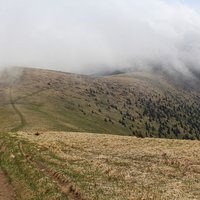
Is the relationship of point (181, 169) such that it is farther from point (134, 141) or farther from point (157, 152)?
point (134, 141)

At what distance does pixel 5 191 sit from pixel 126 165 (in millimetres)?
14953

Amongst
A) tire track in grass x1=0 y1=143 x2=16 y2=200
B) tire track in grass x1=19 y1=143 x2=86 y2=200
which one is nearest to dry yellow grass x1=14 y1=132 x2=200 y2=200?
tire track in grass x1=19 y1=143 x2=86 y2=200

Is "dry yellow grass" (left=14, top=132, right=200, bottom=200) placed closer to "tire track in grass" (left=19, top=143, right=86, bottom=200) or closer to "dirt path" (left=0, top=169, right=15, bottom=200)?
"tire track in grass" (left=19, top=143, right=86, bottom=200)

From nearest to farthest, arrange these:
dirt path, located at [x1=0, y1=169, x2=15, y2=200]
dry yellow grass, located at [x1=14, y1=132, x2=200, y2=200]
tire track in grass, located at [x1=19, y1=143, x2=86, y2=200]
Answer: tire track in grass, located at [x1=19, y1=143, x2=86, y2=200], dry yellow grass, located at [x1=14, y1=132, x2=200, y2=200], dirt path, located at [x1=0, y1=169, x2=15, y2=200]

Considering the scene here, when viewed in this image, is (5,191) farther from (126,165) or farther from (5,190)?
Answer: (126,165)

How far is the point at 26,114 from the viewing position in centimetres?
18800

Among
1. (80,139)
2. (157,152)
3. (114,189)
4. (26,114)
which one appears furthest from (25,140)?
(26,114)

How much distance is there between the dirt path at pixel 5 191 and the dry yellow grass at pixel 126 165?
5276mm

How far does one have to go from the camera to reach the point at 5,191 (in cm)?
3459

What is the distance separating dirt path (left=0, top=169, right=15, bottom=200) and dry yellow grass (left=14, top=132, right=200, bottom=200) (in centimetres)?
528

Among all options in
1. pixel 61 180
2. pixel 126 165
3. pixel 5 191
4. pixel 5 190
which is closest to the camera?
pixel 5 191

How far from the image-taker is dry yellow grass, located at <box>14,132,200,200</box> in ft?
105

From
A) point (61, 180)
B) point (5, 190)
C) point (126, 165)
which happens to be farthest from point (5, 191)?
point (126, 165)

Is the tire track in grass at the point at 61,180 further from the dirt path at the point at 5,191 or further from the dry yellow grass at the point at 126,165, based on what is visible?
the dirt path at the point at 5,191
